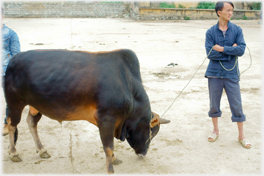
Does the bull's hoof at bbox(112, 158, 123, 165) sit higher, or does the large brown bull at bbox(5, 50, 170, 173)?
the large brown bull at bbox(5, 50, 170, 173)

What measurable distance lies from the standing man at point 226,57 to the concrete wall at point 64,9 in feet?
70.7

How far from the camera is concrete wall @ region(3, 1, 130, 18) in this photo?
912 inches

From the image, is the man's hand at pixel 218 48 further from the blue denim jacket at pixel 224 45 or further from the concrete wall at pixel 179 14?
the concrete wall at pixel 179 14

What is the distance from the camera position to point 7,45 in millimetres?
3975

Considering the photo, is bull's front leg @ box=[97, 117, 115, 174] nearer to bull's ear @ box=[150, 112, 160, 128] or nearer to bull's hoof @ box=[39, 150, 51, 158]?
bull's ear @ box=[150, 112, 160, 128]

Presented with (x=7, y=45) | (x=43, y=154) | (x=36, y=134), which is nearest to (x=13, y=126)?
(x=36, y=134)

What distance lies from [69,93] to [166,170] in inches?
59.1

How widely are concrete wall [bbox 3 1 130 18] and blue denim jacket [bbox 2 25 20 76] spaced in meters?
20.9

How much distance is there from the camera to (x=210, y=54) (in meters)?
3.98

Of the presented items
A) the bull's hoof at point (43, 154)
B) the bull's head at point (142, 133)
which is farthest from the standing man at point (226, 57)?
the bull's hoof at point (43, 154)

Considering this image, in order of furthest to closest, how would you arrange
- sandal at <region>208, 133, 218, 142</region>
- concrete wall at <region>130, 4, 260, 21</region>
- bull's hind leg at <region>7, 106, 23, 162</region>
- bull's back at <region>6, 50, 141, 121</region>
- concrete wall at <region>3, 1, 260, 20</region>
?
concrete wall at <region>3, 1, 260, 20</region> → concrete wall at <region>130, 4, 260, 21</region> → sandal at <region>208, 133, 218, 142</region> → bull's hind leg at <region>7, 106, 23, 162</region> → bull's back at <region>6, 50, 141, 121</region>

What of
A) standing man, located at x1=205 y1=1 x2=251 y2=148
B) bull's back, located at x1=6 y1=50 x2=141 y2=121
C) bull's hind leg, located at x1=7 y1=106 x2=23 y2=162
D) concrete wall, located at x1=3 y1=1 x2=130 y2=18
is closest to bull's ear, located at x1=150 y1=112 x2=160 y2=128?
bull's back, located at x1=6 y1=50 x2=141 y2=121

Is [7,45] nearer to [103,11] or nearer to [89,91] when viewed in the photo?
[89,91]

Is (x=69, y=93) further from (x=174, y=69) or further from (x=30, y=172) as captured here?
(x=174, y=69)
